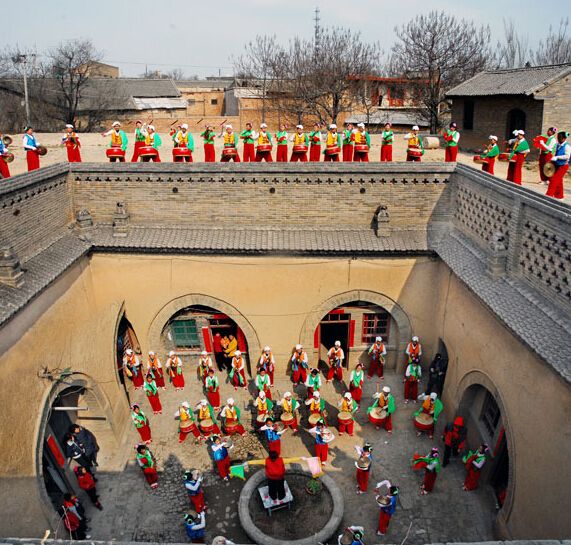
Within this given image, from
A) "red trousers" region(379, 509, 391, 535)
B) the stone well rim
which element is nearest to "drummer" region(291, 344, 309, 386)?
the stone well rim

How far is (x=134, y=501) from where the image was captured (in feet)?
33.3

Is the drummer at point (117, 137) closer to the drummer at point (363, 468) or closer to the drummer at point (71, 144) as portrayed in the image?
the drummer at point (71, 144)

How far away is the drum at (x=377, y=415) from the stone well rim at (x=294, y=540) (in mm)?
1969

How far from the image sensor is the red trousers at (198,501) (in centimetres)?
960

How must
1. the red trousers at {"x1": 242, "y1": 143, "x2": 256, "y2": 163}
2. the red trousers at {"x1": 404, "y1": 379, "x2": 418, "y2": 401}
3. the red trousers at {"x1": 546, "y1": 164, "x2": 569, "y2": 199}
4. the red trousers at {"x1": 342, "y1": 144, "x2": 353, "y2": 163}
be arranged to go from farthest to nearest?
the red trousers at {"x1": 242, "y1": 143, "x2": 256, "y2": 163} → the red trousers at {"x1": 342, "y1": 144, "x2": 353, "y2": 163} → the red trousers at {"x1": 404, "y1": 379, "x2": 418, "y2": 401} → the red trousers at {"x1": 546, "y1": 164, "x2": 569, "y2": 199}

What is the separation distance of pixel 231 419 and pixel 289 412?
1.39m

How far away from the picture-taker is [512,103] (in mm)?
17188

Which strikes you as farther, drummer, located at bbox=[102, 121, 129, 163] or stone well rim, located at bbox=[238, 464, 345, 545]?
drummer, located at bbox=[102, 121, 129, 163]

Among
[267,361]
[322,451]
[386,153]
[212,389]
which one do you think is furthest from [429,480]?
[386,153]

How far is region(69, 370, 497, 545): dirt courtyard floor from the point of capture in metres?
9.41

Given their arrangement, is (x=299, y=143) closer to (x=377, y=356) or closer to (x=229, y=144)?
(x=229, y=144)

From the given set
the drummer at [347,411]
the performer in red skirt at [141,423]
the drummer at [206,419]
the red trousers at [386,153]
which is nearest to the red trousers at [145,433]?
the performer in red skirt at [141,423]

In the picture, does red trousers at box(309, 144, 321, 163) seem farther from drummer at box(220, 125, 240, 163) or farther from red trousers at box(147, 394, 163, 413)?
red trousers at box(147, 394, 163, 413)

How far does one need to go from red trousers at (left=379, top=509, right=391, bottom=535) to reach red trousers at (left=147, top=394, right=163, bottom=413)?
6.17 metres
